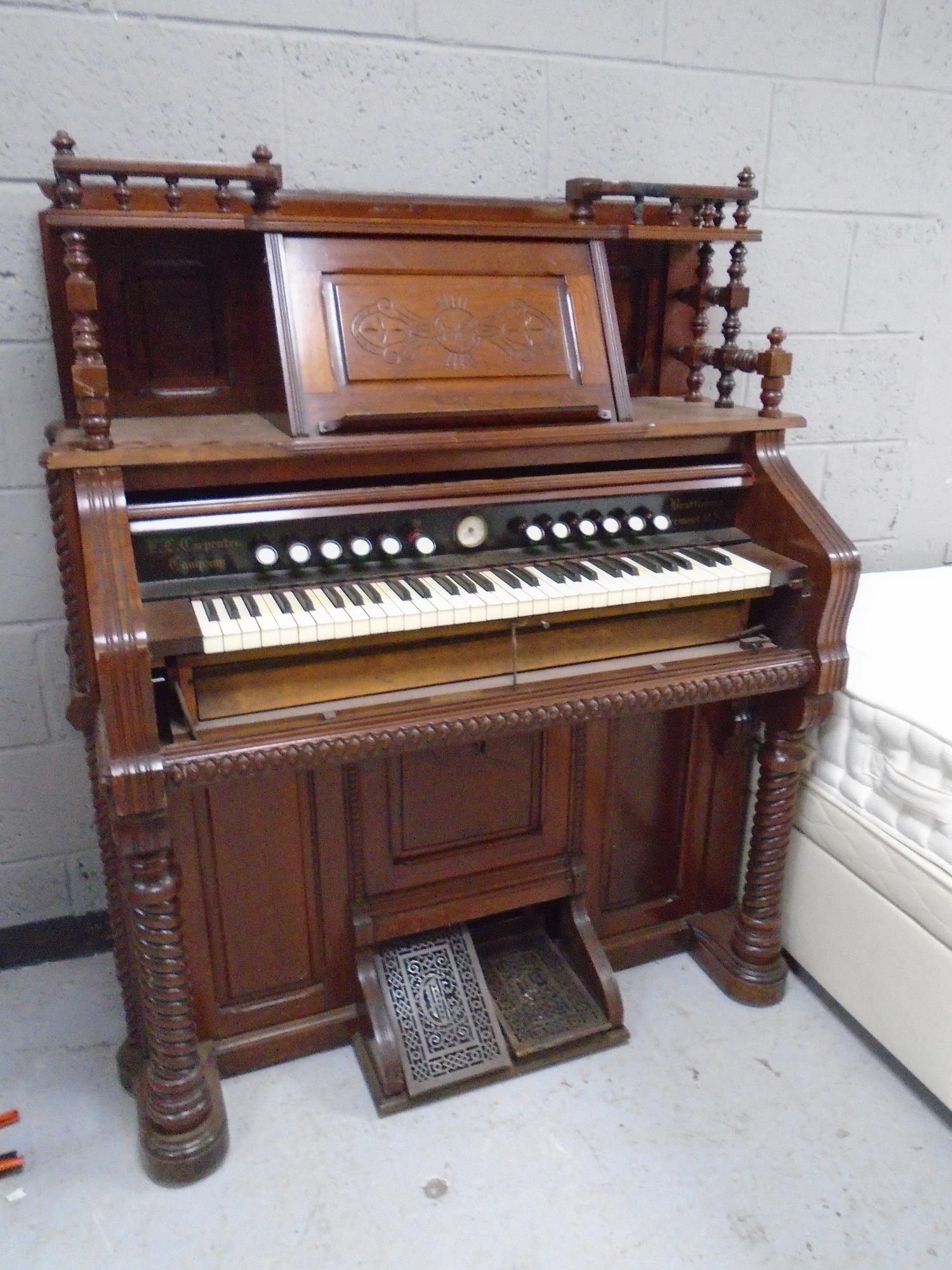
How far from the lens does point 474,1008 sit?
170cm

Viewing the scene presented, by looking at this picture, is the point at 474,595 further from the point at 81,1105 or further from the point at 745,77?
the point at 745,77

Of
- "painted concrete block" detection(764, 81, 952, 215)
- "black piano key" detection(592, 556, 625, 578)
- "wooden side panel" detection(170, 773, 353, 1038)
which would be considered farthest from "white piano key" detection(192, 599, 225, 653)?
"painted concrete block" detection(764, 81, 952, 215)

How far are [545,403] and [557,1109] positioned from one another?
1.15 m

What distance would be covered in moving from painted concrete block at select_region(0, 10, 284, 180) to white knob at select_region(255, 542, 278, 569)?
2.52ft

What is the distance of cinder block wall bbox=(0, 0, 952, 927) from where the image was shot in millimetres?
1562

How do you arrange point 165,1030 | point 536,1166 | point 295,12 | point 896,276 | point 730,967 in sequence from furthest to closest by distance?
point 896,276 < point 730,967 < point 295,12 < point 536,1166 < point 165,1030

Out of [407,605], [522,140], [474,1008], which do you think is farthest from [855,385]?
[474,1008]

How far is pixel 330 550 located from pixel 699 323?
0.90m

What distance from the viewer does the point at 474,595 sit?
1.30m

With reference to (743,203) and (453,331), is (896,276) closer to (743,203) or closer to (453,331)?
(743,203)

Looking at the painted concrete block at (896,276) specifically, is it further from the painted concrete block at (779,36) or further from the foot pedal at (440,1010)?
the foot pedal at (440,1010)

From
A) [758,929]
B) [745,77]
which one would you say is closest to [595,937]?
[758,929]

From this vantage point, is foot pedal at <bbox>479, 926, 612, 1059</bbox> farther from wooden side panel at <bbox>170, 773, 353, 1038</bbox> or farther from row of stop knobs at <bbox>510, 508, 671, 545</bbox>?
row of stop knobs at <bbox>510, 508, 671, 545</bbox>

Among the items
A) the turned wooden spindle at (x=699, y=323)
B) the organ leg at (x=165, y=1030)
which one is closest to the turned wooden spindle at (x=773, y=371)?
the turned wooden spindle at (x=699, y=323)
